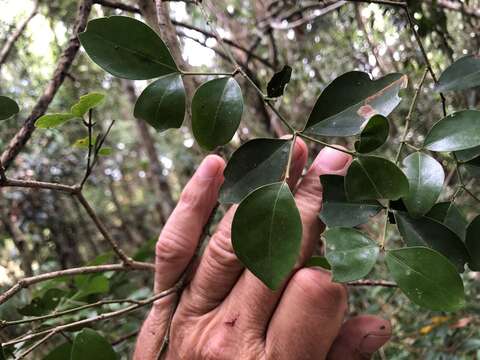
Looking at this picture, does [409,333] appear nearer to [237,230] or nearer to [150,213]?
[237,230]

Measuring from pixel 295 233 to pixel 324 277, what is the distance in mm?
180

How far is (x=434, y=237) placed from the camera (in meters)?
0.38

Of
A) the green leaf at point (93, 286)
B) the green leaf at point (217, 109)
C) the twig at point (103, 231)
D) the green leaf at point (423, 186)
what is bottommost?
the green leaf at point (93, 286)

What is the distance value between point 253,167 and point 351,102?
11cm

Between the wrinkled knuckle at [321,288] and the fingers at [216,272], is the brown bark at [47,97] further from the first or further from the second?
the wrinkled knuckle at [321,288]

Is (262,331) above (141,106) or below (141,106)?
below

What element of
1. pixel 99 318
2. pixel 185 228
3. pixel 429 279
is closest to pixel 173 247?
pixel 185 228

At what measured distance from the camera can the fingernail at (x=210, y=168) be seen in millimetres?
567

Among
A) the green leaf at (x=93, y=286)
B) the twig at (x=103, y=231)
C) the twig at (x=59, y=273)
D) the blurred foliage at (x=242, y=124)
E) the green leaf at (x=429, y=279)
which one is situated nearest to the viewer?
the green leaf at (x=429, y=279)

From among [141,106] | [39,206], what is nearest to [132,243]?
[39,206]

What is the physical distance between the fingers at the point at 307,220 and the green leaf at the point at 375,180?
0.12 m

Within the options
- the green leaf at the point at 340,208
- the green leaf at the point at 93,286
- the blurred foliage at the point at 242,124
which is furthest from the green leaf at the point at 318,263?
the green leaf at the point at 93,286

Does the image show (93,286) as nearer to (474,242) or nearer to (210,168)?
(210,168)

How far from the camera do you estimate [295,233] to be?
0.34 meters
